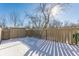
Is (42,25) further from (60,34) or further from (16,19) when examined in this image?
(16,19)

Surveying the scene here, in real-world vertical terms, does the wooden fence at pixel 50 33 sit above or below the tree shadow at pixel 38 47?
above

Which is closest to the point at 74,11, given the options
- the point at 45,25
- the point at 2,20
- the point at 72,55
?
the point at 45,25

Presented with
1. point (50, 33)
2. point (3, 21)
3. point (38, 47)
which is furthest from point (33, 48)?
point (3, 21)

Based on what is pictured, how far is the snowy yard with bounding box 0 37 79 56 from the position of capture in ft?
9.30

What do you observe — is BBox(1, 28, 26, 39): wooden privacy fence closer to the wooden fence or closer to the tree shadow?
the wooden fence

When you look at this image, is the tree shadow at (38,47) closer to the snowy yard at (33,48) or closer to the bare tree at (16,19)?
the snowy yard at (33,48)

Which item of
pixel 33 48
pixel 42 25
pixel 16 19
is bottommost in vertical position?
pixel 33 48

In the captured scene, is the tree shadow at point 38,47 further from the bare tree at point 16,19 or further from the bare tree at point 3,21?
the bare tree at point 3,21

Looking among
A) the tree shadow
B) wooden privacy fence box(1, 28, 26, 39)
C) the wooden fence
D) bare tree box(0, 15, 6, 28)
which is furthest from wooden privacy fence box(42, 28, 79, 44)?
bare tree box(0, 15, 6, 28)

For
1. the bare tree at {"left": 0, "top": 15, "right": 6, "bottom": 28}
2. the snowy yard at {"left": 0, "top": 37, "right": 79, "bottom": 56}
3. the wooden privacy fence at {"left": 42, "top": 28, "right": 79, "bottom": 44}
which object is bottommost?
the snowy yard at {"left": 0, "top": 37, "right": 79, "bottom": 56}

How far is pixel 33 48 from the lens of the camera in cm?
286

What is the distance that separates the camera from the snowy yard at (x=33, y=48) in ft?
9.30

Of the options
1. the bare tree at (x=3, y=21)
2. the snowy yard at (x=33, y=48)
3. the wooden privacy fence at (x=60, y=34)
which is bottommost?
the snowy yard at (x=33, y=48)

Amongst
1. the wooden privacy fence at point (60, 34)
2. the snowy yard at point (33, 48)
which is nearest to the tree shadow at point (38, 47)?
the snowy yard at point (33, 48)
